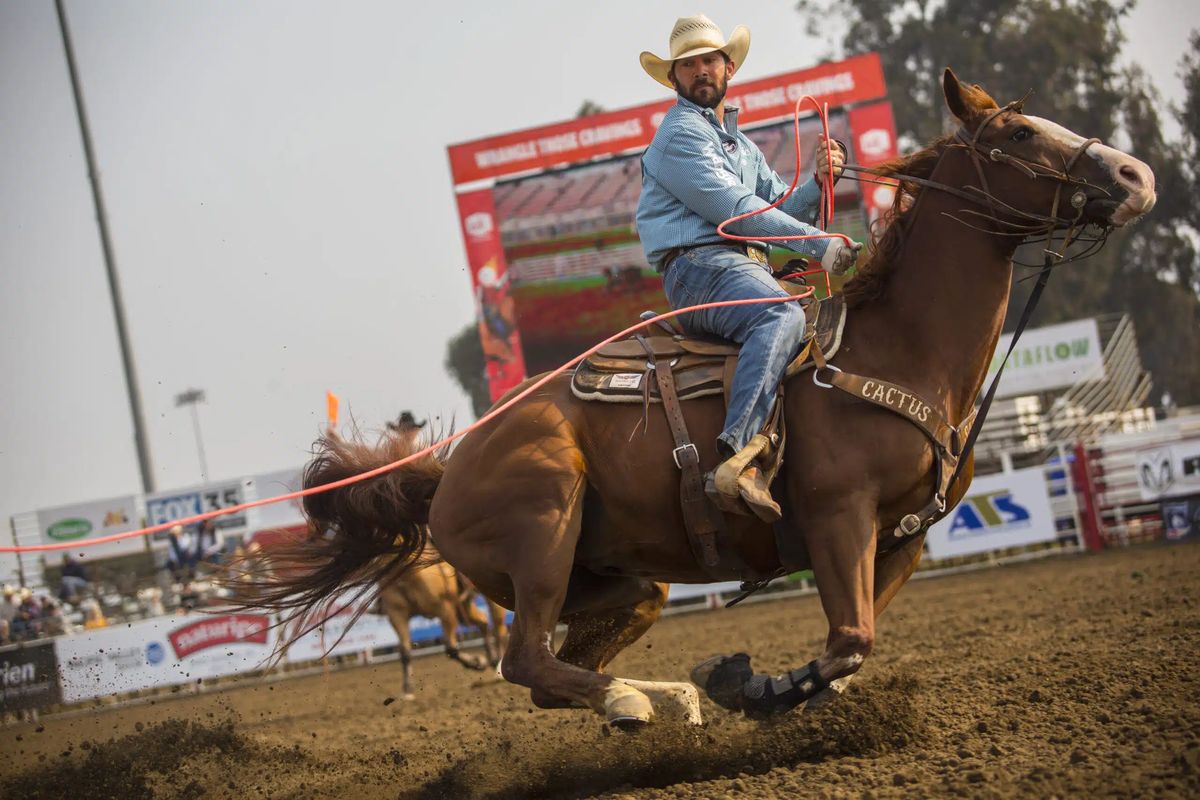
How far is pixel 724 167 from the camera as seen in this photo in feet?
17.6

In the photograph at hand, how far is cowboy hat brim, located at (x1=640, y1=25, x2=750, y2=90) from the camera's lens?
5.36 meters

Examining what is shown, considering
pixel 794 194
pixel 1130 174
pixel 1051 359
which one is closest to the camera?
pixel 1130 174

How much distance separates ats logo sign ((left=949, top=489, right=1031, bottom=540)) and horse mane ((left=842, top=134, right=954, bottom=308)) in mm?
12834

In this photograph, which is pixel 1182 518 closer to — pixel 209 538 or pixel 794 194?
pixel 794 194

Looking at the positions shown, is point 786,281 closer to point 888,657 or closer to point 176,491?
point 888,657

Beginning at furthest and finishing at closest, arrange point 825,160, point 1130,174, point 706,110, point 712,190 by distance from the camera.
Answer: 1. point 706,110
2. point 825,160
3. point 712,190
4. point 1130,174

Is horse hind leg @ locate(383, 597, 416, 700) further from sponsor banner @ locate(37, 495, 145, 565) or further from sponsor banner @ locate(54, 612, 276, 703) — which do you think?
sponsor banner @ locate(37, 495, 145, 565)

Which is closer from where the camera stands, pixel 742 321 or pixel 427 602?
pixel 742 321

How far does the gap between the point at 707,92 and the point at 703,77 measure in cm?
7

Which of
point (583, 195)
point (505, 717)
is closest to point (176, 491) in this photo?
point (583, 195)

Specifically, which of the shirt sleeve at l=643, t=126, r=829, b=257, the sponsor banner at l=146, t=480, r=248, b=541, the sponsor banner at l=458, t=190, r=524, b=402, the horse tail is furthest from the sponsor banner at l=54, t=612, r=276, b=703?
the shirt sleeve at l=643, t=126, r=829, b=257

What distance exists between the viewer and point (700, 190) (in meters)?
5.22

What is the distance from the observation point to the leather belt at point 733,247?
5.38 meters

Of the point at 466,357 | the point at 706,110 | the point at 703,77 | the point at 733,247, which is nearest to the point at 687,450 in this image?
the point at 733,247
